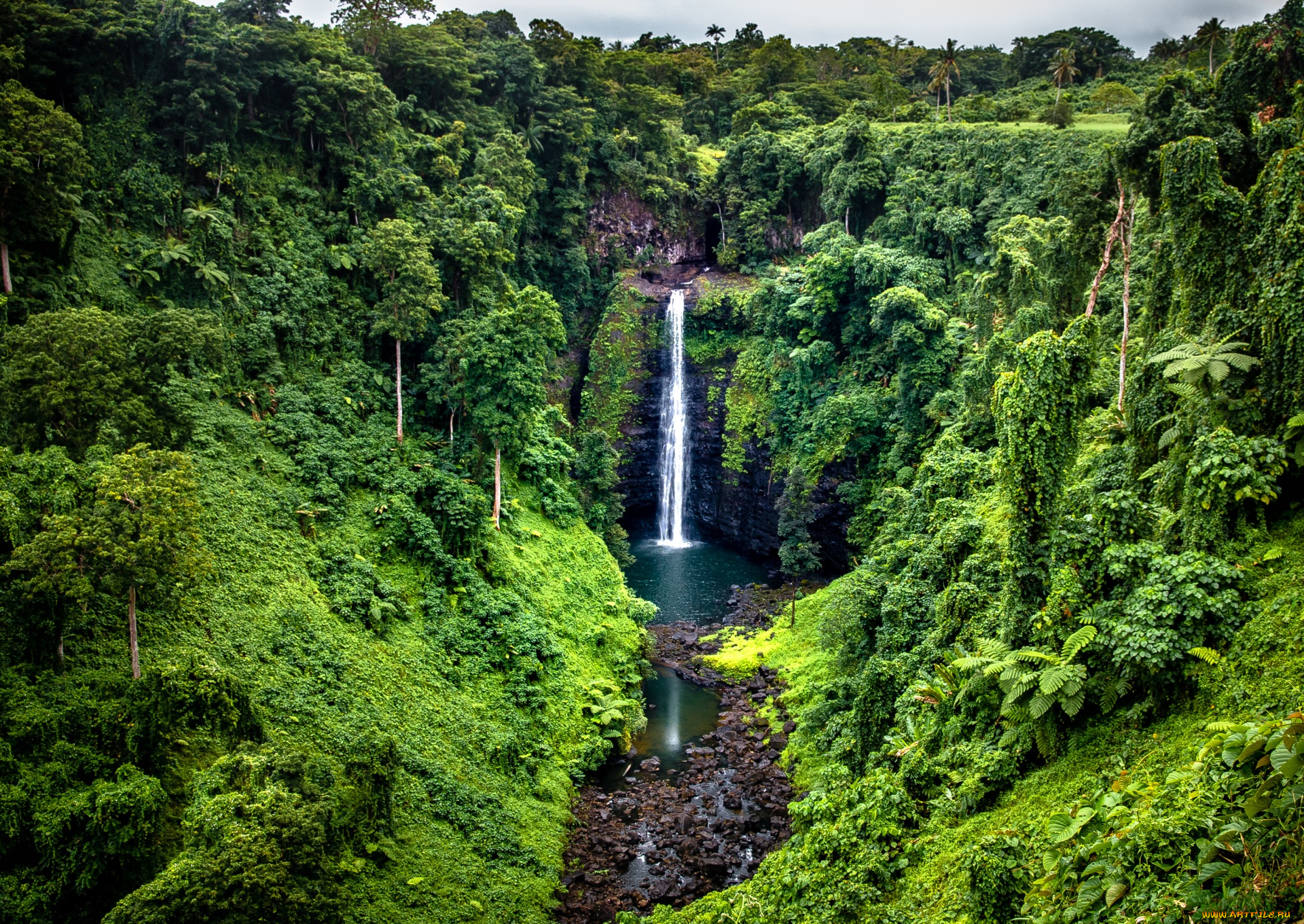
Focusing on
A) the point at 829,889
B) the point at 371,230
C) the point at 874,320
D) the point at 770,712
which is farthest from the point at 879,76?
the point at 829,889

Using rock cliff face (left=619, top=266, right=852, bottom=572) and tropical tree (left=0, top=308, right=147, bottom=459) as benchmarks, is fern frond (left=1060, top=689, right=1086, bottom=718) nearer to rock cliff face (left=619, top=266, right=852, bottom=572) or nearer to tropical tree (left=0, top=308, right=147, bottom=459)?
tropical tree (left=0, top=308, right=147, bottom=459)

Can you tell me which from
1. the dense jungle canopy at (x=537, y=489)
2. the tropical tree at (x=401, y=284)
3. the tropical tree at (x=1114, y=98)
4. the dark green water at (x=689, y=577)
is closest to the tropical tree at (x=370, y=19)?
the dense jungle canopy at (x=537, y=489)

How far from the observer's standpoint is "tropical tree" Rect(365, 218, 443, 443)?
27328 mm

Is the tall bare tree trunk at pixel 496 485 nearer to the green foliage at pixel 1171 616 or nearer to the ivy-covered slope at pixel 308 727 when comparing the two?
the ivy-covered slope at pixel 308 727

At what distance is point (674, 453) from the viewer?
44.2 m

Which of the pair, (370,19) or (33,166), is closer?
(33,166)

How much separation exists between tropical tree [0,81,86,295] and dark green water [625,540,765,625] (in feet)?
82.2

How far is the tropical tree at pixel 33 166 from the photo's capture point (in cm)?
1791

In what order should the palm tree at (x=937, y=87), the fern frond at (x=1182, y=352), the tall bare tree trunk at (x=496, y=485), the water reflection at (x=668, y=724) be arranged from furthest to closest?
1. the palm tree at (x=937, y=87)
2. the tall bare tree trunk at (x=496, y=485)
3. the water reflection at (x=668, y=724)
4. the fern frond at (x=1182, y=352)

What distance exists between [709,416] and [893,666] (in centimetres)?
2670

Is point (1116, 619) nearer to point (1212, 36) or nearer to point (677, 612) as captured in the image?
point (677, 612)

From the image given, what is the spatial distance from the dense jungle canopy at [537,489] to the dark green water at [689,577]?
3.53m

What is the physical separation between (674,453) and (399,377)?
66.6 feet

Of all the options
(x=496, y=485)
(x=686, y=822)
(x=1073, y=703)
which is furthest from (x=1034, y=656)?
(x=496, y=485)
